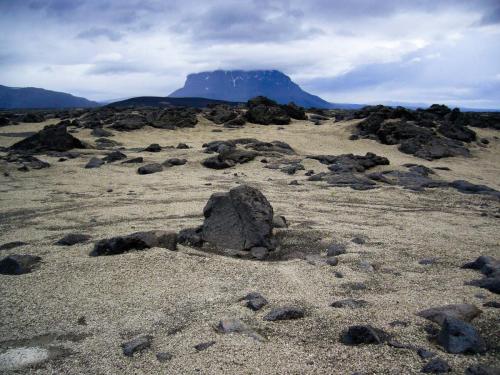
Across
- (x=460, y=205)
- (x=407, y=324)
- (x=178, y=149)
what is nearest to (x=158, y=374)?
(x=407, y=324)

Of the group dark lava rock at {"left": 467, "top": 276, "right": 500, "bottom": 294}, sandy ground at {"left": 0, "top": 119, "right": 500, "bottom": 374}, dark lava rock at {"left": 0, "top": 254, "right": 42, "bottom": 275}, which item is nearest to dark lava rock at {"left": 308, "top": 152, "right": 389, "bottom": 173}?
sandy ground at {"left": 0, "top": 119, "right": 500, "bottom": 374}

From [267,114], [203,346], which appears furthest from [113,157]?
[267,114]

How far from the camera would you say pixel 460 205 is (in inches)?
541

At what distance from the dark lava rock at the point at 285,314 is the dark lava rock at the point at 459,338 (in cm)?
173

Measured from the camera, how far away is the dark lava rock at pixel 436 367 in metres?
4.48

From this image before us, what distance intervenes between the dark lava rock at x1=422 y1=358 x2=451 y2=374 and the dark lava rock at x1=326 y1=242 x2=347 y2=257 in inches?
156

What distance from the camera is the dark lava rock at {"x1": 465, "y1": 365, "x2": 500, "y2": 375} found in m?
4.26

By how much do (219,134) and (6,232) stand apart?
860 inches

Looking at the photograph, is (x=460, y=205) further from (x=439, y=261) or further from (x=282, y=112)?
(x=282, y=112)

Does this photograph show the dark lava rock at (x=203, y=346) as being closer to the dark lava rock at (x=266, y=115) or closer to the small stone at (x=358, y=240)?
the small stone at (x=358, y=240)

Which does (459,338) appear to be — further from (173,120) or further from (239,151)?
(173,120)

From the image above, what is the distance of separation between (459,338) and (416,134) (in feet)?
85.2

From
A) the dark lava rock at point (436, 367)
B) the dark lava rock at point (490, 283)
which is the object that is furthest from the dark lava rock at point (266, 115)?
the dark lava rock at point (436, 367)

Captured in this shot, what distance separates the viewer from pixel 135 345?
507cm
